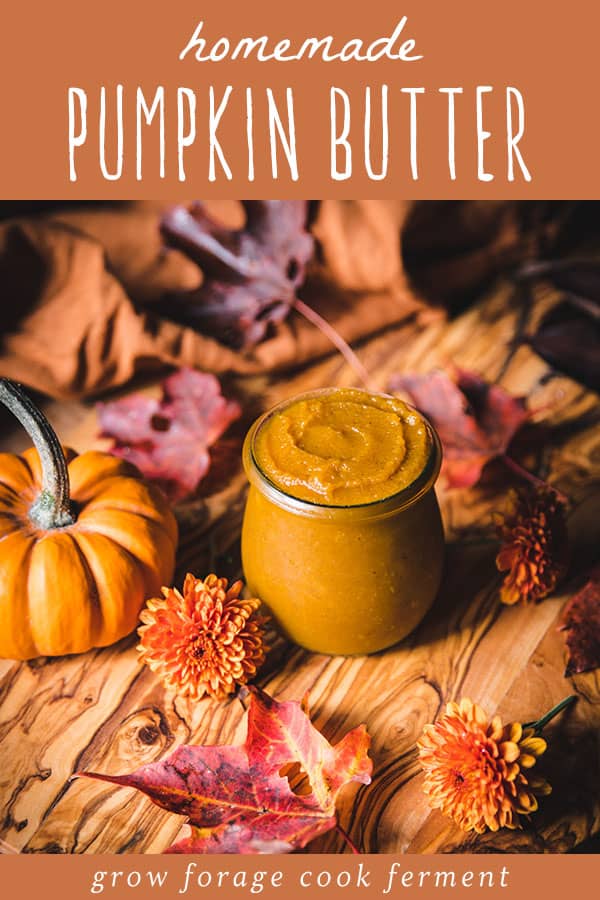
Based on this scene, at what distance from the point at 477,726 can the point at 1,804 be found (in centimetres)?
55

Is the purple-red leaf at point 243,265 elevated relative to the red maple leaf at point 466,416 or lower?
elevated

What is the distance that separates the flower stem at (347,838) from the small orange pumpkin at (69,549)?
1.21ft

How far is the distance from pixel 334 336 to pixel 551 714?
0.83 metres

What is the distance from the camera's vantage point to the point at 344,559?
3.67 feet

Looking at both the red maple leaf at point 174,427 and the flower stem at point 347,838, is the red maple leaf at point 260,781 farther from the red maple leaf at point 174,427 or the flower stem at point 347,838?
the red maple leaf at point 174,427

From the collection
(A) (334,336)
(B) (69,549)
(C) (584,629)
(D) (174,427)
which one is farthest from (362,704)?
(A) (334,336)

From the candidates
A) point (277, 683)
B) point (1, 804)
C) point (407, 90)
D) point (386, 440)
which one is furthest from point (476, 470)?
point (1, 804)

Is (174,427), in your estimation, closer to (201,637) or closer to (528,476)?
(201,637)

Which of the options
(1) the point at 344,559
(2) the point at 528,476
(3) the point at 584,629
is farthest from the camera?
(2) the point at 528,476

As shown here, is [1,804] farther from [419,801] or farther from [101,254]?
[101,254]

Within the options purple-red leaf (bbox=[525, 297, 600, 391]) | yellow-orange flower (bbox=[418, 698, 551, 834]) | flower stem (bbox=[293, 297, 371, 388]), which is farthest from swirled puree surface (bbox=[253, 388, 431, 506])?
purple-red leaf (bbox=[525, 297, 600, 391])

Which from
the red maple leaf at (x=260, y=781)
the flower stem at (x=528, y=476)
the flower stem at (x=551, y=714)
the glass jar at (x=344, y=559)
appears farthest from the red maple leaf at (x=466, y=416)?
the red maple leaf at (x=260, y=781)

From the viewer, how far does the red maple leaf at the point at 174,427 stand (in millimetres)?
1473

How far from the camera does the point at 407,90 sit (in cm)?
155
